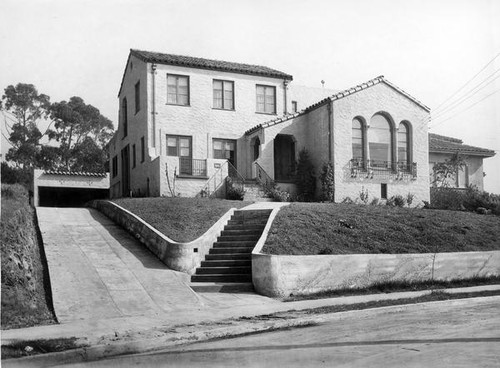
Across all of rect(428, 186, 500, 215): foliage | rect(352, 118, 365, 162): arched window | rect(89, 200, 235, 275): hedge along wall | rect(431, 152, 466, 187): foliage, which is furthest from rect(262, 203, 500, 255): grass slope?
rect(431, 152, 466, 187): foliage

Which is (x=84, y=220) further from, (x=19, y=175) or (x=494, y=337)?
(x=19, y=175)

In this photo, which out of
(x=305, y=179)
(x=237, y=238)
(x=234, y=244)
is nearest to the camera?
(x=234, y=244)

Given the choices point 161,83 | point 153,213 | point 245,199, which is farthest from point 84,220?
point 161,83

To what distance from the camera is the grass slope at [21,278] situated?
1021cm

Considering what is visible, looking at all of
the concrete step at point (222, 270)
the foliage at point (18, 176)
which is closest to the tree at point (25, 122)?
the foliage at point (18, 176)

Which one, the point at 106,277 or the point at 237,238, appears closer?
the point at 106,277

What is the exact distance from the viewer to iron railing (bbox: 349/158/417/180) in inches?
1054

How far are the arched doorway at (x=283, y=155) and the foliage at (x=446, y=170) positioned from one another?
31.0 ft

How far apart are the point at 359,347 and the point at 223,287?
656 cm

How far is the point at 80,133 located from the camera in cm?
4228

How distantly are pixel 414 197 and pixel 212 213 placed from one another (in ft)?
42.0

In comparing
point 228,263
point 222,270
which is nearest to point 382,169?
point 228,263

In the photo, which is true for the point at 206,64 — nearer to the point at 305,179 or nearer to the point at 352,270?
the point at 305,179

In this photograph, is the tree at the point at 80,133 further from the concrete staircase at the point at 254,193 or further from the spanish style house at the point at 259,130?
the concrete staircase at the point at 254,193
